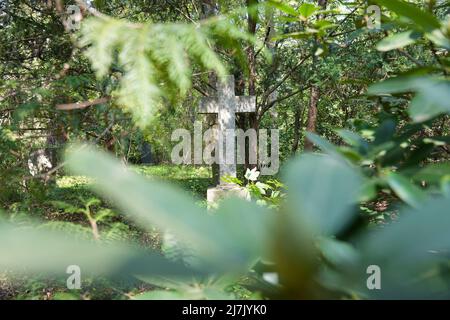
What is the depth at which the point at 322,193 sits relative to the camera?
0.33 metres

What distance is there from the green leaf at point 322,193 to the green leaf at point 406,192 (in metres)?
0.12

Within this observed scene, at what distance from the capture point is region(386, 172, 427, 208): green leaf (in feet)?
1.43

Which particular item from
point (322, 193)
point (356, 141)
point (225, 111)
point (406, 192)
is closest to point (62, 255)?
point (322, 193)

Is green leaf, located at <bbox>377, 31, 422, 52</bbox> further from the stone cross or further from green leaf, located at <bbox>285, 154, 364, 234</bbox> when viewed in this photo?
the stone cross

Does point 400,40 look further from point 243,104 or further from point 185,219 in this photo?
point 243,104

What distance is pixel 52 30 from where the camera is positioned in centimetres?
298

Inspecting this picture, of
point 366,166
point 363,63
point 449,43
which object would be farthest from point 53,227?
point 363,63

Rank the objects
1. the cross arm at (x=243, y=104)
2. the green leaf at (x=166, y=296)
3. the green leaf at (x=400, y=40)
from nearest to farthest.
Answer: the green leaf at (x=166, y=296) → the green leaf at (x=400, y=40) → the cross arm at (x=243, y=104)

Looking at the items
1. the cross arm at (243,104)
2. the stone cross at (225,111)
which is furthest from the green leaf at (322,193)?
the cross arm at (243,104)

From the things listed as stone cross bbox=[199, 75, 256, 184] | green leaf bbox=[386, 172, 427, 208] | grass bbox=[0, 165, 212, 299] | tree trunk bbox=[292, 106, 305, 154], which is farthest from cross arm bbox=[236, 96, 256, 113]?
green leaf bbox=[386, 172, 427, 208]

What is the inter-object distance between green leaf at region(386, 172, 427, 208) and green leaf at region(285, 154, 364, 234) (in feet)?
0.39

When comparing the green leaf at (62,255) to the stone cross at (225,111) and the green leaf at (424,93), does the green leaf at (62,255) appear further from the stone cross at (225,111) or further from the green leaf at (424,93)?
the stone cross at (225,111)

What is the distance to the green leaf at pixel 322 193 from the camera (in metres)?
0.32
